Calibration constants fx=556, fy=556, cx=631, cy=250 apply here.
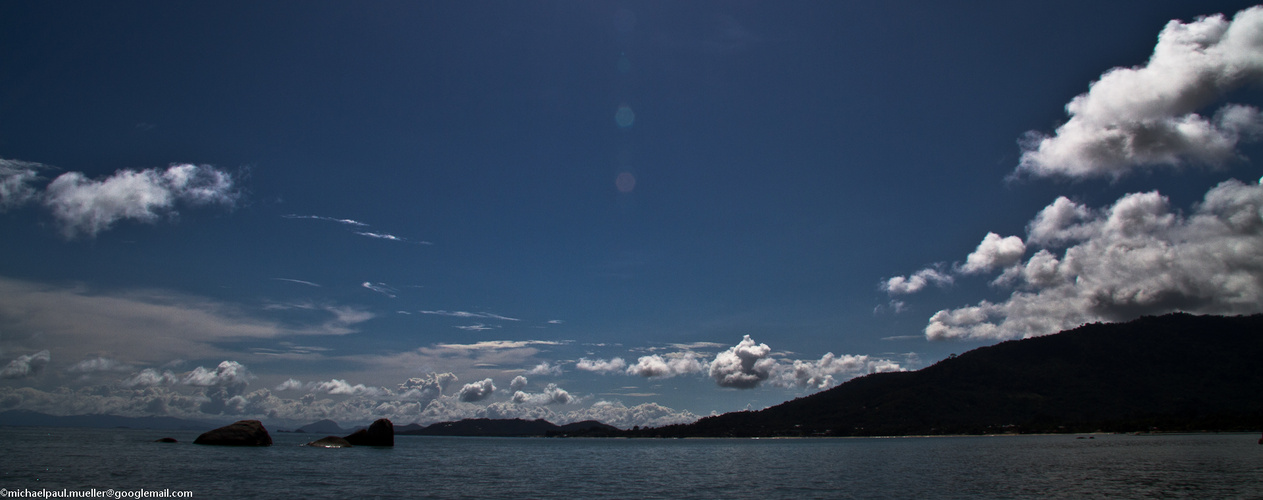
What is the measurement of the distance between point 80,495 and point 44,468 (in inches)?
1028

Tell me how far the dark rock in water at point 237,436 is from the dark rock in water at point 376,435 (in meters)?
17.9

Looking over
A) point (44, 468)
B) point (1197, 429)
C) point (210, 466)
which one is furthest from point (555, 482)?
point (1197, 429)

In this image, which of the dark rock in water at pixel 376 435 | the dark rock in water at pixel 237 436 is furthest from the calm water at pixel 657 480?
the dark rock in water at pixel 376 435

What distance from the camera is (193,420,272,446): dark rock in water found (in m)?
104

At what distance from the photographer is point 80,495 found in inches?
1469

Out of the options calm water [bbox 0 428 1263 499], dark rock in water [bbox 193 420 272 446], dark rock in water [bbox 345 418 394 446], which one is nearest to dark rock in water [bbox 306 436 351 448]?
dark rock in water [bbox 345 418 394 446]

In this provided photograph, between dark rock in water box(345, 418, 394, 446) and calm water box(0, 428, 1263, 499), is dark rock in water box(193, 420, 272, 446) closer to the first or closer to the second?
dark rock in water box(345, 418, 394, 446)

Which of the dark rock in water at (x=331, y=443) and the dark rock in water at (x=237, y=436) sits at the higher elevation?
the dark rock in water at (x=237, y=436)

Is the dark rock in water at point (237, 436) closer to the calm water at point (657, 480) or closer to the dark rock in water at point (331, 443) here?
the dark rock in water at point (331, 443)

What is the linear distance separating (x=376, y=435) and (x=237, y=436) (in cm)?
2507

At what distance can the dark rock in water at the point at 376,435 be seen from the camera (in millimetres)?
119688

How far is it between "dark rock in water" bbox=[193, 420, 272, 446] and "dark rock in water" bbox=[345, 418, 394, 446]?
17.9 meters

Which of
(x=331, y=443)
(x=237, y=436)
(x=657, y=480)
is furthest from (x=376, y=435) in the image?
(x=657, y=480)

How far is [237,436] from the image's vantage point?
10575cm
